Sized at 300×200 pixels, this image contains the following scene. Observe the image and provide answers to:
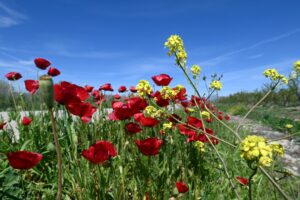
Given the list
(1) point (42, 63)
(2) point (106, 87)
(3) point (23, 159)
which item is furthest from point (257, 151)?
(2) point (106, 87)

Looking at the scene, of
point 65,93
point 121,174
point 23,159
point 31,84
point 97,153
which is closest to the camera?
point 23,159

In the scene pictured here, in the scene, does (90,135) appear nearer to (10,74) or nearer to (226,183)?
(10,74)

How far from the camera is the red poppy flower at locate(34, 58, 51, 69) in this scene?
3.46 metres

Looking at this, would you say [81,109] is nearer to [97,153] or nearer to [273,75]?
[97,153]

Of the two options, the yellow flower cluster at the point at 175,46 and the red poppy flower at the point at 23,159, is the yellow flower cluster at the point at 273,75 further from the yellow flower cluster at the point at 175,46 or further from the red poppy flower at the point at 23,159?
the red poppy flower at the point at 23,159

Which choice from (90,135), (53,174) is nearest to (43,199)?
(53,174)

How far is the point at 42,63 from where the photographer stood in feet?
11.6

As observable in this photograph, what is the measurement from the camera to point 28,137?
3395 millimetres

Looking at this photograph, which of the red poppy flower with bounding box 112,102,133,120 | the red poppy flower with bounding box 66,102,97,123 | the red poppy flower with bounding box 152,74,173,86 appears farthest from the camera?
the red poppy flower with bounding box 152,74,173,86

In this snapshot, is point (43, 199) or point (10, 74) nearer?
point (43, 199)

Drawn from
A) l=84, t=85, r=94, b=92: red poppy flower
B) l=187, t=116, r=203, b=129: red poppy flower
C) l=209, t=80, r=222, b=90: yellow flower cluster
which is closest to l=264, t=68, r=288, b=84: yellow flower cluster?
l=209, t=80, r=222, b=90: yellow flower cluster

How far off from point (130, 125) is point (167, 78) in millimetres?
815

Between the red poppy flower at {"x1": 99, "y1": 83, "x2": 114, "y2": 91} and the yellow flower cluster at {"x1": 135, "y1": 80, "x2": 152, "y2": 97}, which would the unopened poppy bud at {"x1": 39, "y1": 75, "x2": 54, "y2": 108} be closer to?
the yellow flower cluster at {"x1": 135, "y1": 80, "x2": 152, "y2": 97}

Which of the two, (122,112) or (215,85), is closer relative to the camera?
(122,112)
